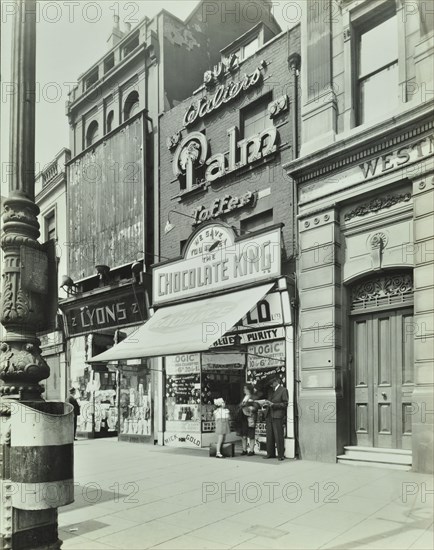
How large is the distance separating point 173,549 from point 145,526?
3.23 ft

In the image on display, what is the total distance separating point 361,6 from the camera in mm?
12180

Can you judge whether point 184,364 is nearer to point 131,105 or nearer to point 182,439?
point 182,439

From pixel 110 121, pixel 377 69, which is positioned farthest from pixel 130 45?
pixel 377 69

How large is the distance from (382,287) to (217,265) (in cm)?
478

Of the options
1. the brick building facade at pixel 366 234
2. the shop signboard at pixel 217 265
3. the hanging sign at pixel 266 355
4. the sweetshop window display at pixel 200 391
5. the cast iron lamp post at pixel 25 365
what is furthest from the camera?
the sweetshop window display at pixel 200 391

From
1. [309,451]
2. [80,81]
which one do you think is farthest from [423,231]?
[80,81]

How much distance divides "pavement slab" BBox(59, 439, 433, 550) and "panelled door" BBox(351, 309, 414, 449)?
906mm

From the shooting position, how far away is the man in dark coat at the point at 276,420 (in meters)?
12.0

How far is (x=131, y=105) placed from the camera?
20.5 m

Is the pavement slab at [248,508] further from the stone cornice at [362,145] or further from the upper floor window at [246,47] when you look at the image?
the upper floor window at [246,47]

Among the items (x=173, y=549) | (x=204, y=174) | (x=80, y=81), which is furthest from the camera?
(x=80, y=81)

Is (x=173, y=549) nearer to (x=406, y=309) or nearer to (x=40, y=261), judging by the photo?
(x=40, y=261)

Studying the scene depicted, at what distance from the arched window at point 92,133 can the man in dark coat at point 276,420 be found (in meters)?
14.5

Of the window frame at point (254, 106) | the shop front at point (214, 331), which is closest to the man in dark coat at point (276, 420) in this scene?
the shop front at point (214, 331)
